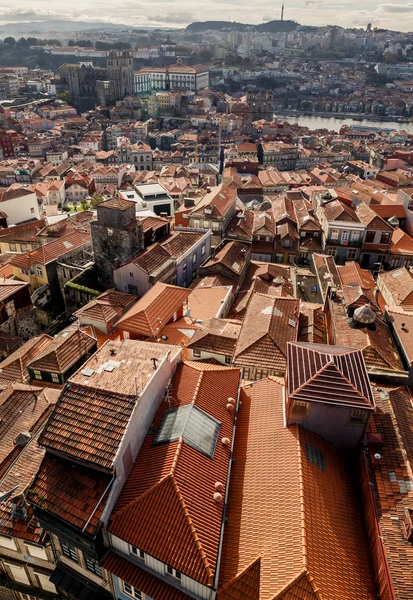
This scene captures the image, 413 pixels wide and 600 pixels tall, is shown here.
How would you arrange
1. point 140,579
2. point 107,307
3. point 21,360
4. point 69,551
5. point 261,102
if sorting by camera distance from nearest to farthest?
point 140,579, point 69,551, point 21,360, point 107,307, point 261,102

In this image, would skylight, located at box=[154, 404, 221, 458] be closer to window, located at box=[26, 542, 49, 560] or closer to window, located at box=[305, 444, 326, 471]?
window, located at box=[305, 444, 326, 471]

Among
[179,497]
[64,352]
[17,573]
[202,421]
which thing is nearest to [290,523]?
[179,497]

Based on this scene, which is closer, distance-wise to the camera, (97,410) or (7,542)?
(97,410)

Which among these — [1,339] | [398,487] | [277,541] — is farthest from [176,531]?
[1,339]

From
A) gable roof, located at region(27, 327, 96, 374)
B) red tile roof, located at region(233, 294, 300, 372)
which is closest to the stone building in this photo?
red tile roof, located at region(233, 294, 300, 372)

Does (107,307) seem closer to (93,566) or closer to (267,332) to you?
(267,332)

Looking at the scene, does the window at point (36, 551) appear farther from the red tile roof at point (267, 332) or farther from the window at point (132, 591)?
the red tile roof at point (267, 332)
